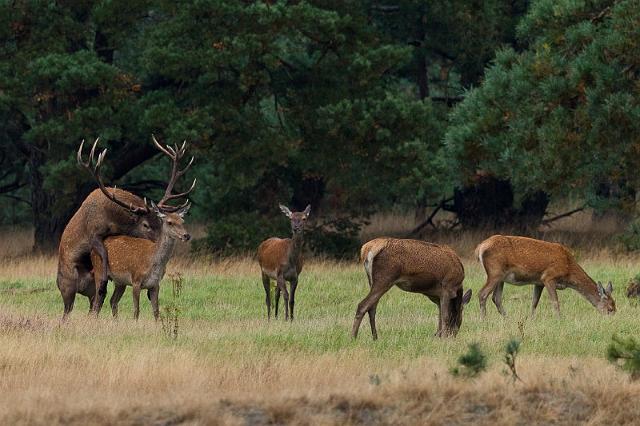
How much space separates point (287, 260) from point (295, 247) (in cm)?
22

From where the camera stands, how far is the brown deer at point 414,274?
12.8 meters

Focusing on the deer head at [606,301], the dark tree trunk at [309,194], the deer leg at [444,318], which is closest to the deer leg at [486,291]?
the deer head at [606,301]

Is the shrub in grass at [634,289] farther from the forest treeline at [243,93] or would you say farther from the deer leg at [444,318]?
the deer leg at [444,318]

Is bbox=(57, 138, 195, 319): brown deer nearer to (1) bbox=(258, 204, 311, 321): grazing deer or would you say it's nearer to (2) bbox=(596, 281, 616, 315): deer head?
(1) bbox=(258, 204, 311, 321): grazing deer

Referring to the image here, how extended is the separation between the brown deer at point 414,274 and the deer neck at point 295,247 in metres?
3.17

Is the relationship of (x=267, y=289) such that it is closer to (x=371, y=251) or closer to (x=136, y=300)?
(x=136, y=300)

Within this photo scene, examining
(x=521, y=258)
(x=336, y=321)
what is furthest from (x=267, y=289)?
(x=521, y=258)

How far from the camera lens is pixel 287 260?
16.4m

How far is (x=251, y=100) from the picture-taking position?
81.0 ft

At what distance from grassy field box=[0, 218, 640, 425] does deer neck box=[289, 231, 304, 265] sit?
713 millimetres

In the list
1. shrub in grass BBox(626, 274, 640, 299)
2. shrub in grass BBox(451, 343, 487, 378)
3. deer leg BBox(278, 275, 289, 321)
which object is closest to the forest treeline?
shrub in grass BBox(626, 274, 640, 299)

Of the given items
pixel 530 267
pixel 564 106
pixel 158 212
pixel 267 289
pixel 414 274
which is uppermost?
pixel 564 106

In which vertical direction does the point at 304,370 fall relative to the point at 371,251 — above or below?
below

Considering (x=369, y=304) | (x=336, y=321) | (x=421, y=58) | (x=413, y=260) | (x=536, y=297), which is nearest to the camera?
(x=369, y=304)
